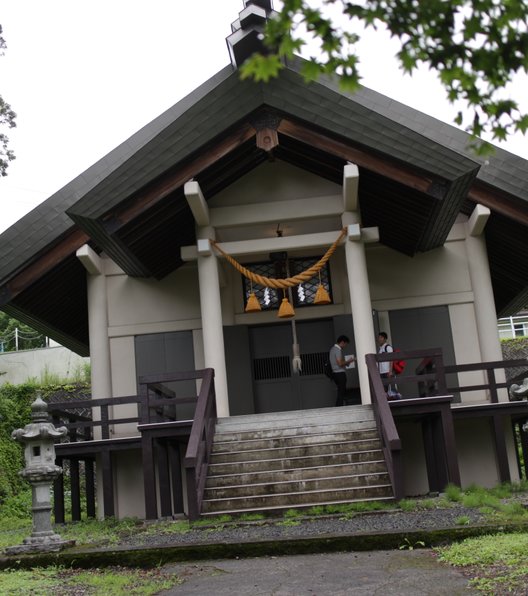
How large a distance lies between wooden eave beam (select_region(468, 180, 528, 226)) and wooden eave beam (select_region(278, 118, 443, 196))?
5.25 ft

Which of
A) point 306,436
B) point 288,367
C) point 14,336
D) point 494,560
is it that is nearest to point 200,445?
point 306,436

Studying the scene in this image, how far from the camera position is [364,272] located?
12633 mm

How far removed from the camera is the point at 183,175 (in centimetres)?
1191

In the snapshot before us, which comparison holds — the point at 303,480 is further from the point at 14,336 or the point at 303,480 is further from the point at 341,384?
the point at 14,336

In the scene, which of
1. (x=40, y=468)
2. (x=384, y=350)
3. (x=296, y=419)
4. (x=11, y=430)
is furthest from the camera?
(x=11, y=430)

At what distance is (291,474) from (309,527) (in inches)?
80.2

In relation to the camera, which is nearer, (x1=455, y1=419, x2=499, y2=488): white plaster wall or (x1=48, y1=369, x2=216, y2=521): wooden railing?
(x1=48, y1=369, x2=216, y2=521): wooden railing

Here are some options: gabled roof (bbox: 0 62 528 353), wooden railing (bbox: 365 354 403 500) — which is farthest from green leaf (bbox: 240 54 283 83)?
gabled roof (bbox: 0 62 528 353)

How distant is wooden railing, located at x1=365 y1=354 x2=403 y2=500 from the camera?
9.45 m

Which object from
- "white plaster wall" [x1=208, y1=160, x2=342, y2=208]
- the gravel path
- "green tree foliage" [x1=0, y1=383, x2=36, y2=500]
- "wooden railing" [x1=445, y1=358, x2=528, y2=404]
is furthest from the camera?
"green tree foliage" [x1=0, y1=383, x2=36, y2=500]

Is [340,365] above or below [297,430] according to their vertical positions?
above

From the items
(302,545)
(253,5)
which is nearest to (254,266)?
(253,5)

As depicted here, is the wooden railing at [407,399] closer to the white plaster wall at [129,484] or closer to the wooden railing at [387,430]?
the wooden railing at [387,430]

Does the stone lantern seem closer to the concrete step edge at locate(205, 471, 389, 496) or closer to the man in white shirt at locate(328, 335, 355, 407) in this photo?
the concrete step edge at locate(205, 471, 389, 496)
